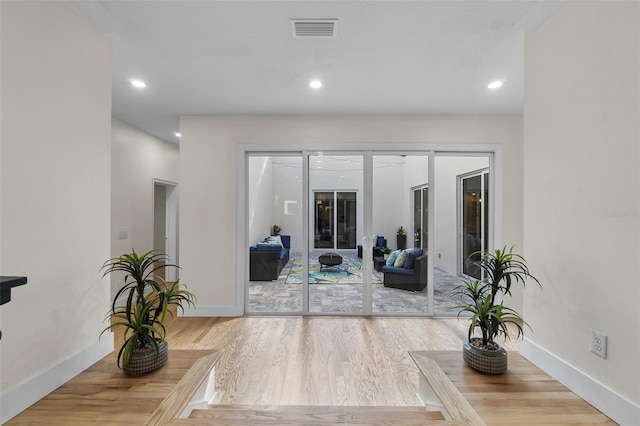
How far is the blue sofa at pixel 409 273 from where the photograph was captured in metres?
3.98

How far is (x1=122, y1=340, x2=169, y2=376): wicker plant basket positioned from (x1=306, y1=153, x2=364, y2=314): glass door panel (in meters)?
2.33

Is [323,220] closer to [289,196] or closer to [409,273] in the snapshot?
[289,196]

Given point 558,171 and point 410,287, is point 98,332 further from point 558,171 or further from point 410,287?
point 410,287

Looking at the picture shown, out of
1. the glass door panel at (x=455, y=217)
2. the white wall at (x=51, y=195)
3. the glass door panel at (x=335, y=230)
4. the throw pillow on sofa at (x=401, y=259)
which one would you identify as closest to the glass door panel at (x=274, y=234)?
the glass door panel at (x=335, y=230)

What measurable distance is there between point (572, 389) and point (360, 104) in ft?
10.1

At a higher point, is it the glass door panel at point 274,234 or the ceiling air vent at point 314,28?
the ceiling air vent at point 314,28

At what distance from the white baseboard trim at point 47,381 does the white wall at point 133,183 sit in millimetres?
2538

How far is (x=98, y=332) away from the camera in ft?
6.34

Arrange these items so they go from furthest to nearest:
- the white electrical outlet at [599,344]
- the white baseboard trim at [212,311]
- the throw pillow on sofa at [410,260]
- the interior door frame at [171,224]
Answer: the interior door frame at [171,224] < the throw pillow on sofa at [410,260] < the white baseboard trim at [212,311] < the white electrical outlet at [599,344]

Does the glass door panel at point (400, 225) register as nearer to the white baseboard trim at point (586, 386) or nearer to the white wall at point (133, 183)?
the white baseboard trim at point (586, 386)

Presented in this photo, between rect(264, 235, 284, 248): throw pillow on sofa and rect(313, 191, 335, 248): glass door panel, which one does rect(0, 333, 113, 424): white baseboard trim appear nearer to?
rect(264, 235, 284, 248): throw pillow on sofa

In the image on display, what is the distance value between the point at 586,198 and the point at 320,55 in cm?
207

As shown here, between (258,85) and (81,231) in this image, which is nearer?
(81,231)

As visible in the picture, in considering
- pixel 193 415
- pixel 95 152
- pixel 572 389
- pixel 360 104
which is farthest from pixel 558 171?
pixel 95 152
